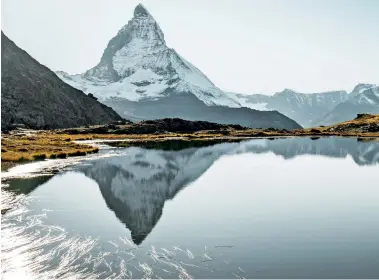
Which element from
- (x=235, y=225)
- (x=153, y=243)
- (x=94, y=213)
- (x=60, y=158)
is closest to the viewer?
(x=153, y=243)

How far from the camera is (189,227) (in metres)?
36.0

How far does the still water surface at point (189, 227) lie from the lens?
2564 centimetres

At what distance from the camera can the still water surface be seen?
2564 centimetres

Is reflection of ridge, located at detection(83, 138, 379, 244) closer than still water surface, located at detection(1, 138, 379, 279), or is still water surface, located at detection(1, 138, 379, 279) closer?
still water surface, located at detection(1, 138, 379, 279)

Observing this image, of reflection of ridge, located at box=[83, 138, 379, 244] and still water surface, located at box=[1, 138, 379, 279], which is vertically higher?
still water surface, located at box=[1, 138, 379, 279]

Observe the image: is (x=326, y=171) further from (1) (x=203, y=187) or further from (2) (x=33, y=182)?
(2) (x=33, y=182)

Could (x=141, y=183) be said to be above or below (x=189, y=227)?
below

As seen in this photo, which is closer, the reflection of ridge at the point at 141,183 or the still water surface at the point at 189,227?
the still water surface at the point at 189,227

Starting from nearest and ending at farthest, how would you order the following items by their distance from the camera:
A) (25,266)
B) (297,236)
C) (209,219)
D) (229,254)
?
(25,266), (229,254), (297,236), (209,219)

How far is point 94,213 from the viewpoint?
1649 inches

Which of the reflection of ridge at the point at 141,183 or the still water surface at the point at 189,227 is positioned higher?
the still water surface at the point at 189,227

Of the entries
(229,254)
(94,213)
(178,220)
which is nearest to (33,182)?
(94,213)

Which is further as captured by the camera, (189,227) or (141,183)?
(141,183)

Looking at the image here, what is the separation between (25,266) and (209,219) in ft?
58.5
